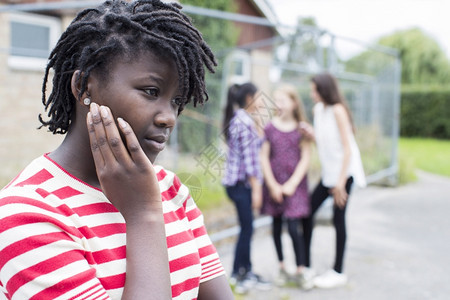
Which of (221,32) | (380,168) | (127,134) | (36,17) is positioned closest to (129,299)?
(127,134)

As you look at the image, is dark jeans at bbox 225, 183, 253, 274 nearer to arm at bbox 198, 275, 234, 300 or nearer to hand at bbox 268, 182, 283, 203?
hand at bbox 268, 182, 283, 203

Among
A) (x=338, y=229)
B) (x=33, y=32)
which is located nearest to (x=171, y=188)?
(x=338, y=229)

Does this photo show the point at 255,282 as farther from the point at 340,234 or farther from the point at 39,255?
the point at 39,255

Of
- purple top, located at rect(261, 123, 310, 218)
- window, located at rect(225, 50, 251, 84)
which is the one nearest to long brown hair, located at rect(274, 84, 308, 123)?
purple top, located at rect(261, 123, 310, 218)

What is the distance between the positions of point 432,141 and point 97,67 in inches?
897

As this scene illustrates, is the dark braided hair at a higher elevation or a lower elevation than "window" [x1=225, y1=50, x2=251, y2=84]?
lower

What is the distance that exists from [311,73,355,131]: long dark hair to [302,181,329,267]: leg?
708 millimetres

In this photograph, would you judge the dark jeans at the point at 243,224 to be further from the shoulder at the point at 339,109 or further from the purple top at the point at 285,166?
the shoulder at the point at 339,109

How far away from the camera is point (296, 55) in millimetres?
8969

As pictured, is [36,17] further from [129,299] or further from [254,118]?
[129,299]

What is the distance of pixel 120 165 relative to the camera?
896 millimetres

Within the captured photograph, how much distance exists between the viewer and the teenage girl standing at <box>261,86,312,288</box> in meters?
4.15

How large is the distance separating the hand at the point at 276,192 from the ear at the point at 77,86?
10.7 ft

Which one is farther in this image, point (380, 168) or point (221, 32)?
point (221, 32)
